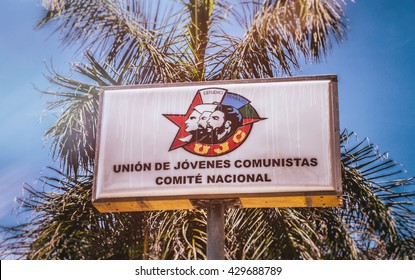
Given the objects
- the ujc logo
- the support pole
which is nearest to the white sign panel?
the ujc logo

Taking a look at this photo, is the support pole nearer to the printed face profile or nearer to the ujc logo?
the ujc logo

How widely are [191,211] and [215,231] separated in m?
1.40

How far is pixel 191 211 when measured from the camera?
8.05 metres

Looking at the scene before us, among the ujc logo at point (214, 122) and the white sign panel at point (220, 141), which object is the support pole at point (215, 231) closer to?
the white sign panel at point (220, 141)

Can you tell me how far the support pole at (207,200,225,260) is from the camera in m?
6.57

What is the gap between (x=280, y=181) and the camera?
650cm

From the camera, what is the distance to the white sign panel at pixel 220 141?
6.56m

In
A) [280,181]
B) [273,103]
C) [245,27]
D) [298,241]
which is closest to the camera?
[280,181]

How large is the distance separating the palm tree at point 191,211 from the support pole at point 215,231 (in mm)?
892

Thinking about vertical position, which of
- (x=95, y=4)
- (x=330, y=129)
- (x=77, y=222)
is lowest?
(x=77, y=222)

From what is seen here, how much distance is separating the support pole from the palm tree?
2.93ft
